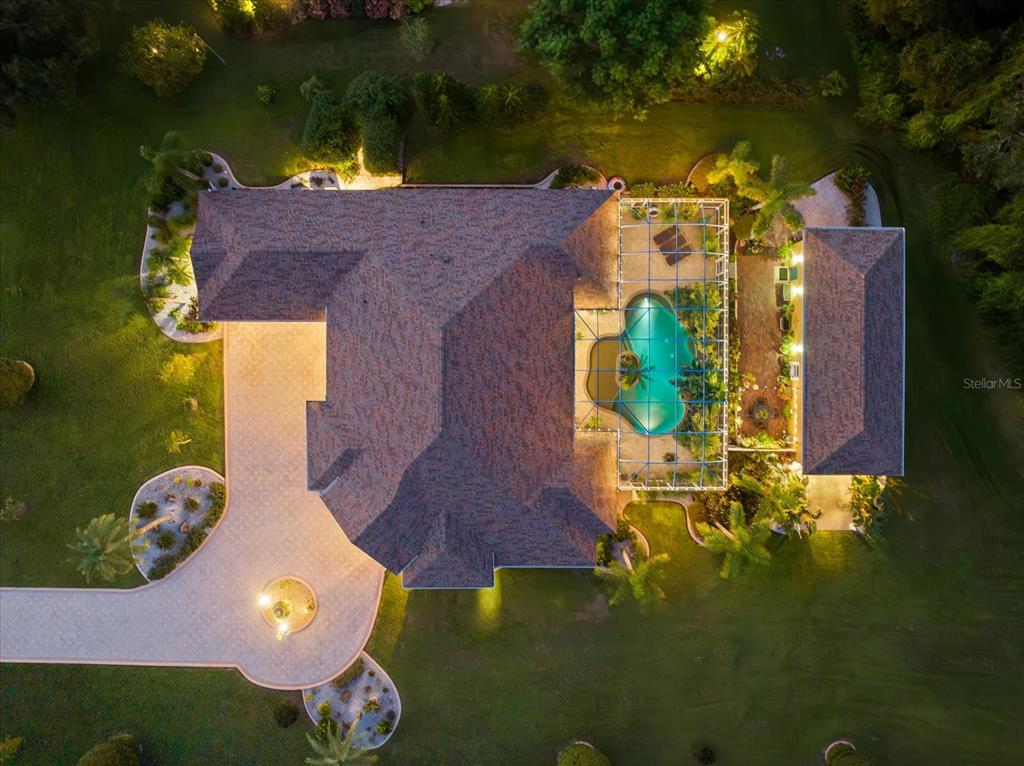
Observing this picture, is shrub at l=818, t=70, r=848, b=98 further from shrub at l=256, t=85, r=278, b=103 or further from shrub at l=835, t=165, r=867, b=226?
→ shrub at l=256, t=85, r=278, b=103

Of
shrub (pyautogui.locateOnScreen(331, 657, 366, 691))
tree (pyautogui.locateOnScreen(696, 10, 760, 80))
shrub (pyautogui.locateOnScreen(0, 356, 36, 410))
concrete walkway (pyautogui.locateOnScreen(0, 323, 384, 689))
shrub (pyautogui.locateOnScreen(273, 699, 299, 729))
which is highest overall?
tree (pyautogui.locateOnScreen(696, 10, 760, 80))

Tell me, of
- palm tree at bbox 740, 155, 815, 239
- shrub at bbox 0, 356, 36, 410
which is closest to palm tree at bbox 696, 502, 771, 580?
palm tree at bbox 740, 155, 815, 239

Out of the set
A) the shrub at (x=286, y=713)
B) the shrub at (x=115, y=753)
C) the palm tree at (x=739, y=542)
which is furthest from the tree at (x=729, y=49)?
the shrub at (x=115, y=753)

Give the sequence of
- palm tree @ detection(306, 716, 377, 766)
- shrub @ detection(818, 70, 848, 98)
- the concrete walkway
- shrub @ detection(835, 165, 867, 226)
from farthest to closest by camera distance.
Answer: the concrete walkway
shrub @ detection(835, 165, 867, 226)
shrub @ detection(818, 70, 848, 98)
palm tree @ detection(306, 716, 377, 766)

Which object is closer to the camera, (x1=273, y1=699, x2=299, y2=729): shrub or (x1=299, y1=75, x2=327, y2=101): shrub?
(x1=299, y1=75, x2=327, y2=101): shrub

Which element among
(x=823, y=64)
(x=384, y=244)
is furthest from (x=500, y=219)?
(x=823, y=64)

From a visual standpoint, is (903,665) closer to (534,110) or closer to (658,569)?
(658,569)

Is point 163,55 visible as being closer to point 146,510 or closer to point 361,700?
point 146,510
